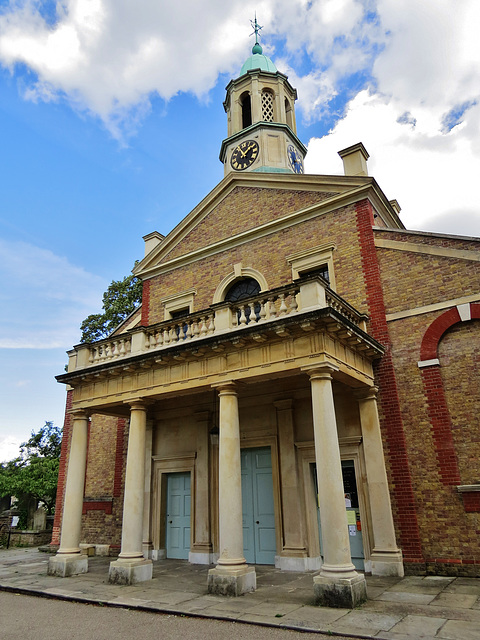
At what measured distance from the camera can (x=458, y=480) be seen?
31.7ft

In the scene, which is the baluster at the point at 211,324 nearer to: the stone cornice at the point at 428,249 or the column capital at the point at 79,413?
the column capital at the point at 79,413

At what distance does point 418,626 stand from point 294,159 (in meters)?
16.5

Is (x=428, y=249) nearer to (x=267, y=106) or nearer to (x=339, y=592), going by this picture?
(x=339, y=592)

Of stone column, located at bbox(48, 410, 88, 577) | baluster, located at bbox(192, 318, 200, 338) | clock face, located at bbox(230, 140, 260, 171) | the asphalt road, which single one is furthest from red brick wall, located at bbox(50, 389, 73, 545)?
clock face, located at bbox(230, 140, 260, 171)

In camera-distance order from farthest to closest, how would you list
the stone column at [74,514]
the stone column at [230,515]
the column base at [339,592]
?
the stone column at [74,514] < the stone column at [230,515] < the column base at [339,592]

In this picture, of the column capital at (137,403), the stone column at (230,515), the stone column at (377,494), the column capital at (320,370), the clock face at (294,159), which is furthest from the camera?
the clock face at (294,159)

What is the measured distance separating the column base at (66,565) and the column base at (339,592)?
6.60 metres

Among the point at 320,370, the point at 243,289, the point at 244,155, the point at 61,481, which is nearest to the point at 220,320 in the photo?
the point at 320,370

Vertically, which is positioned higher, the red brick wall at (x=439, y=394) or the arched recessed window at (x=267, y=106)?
the arched recessed window at (x=267, y=106)

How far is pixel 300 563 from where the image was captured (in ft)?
35.8

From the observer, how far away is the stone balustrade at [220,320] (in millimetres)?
9188

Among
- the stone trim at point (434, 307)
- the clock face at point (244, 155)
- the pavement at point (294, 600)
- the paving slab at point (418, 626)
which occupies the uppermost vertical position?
the clock face at point (244, 155)

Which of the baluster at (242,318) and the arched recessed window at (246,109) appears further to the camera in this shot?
the arched recessed window at (246,109)

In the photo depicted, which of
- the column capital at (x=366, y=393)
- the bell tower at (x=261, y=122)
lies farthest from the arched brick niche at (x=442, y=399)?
the bell tower at (x=261, y=122)
